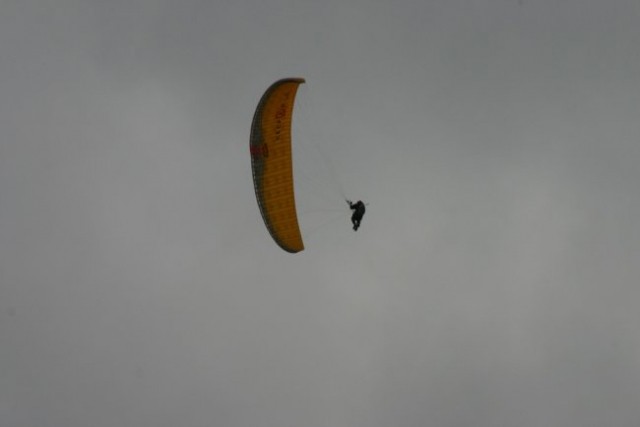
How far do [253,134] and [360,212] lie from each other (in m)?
10.2

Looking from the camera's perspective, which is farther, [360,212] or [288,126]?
[360,212]

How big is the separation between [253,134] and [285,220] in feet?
18.9

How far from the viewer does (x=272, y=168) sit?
57.3 meters

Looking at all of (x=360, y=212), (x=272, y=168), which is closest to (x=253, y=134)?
(x=272, y=168)

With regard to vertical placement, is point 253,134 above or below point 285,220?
above

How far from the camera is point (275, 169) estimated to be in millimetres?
57375

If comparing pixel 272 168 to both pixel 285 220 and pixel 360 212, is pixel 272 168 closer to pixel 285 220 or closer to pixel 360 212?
pixel 285 220

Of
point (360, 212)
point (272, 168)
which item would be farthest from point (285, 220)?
point (360, 212)

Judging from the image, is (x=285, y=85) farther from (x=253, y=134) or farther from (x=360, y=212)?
(x=360, y=212)

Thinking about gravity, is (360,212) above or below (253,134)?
below

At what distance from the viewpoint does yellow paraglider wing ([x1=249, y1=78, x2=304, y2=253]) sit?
56.8 m

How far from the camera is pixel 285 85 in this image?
55750 millimetres

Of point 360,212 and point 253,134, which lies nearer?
point 253,134

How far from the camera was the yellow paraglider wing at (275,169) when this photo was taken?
56844 millimetres
